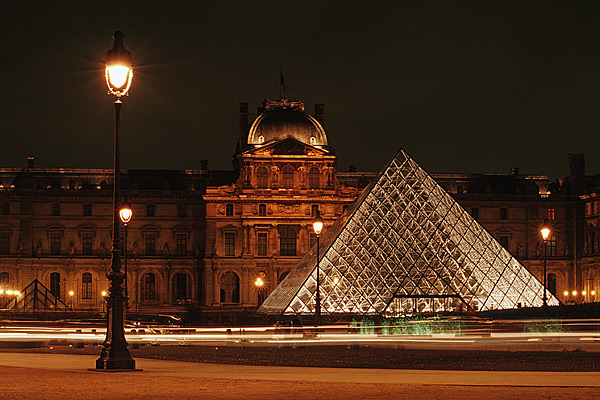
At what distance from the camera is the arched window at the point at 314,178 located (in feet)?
230

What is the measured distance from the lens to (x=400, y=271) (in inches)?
1793

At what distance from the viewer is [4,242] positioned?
236 feet

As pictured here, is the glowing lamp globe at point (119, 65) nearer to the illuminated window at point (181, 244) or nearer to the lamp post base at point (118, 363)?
the lamp post base at point (118, 363)

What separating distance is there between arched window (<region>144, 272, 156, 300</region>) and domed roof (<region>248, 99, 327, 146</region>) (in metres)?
11.6

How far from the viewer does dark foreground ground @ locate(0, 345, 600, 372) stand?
61.4 feet

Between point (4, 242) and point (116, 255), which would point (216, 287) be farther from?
point (116, 255)

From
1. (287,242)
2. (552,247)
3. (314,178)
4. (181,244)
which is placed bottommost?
(552,247)

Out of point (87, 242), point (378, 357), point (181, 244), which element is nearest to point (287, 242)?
point (181, 244)

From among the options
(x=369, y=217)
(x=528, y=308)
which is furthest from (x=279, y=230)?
(x=528, y=308)

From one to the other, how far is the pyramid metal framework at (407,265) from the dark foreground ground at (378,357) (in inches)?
724

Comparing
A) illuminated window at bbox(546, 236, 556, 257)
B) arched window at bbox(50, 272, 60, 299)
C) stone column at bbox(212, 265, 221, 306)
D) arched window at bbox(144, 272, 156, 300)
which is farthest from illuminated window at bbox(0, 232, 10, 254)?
illuminated window at bbox(546, 236, 556, 257)

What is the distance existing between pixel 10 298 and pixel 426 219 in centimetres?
3194

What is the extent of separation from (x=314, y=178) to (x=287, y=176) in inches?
71.7

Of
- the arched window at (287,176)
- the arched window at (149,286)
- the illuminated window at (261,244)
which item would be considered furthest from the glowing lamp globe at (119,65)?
the arched window at (149,286)
